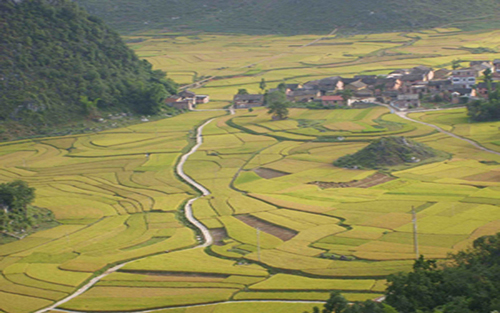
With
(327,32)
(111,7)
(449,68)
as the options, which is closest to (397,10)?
(327,32)

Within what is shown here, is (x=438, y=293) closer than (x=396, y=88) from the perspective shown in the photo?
Yes

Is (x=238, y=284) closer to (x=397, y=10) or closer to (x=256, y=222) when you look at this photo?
(x=256, y=222)

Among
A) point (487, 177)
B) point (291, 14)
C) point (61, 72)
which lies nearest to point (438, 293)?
point (487, 177)

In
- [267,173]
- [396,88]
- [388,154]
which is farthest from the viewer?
[396,88]

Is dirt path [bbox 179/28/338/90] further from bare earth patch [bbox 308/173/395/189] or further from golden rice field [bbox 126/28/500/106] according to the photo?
bare earth patch [bbox 308/173/395/189]

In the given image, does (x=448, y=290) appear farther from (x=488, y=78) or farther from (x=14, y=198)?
(x=488, y=78)

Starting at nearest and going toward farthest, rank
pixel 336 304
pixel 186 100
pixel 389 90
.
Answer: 1. pixel 336 304
2. pixel 389 90
3. pixel 186 100
